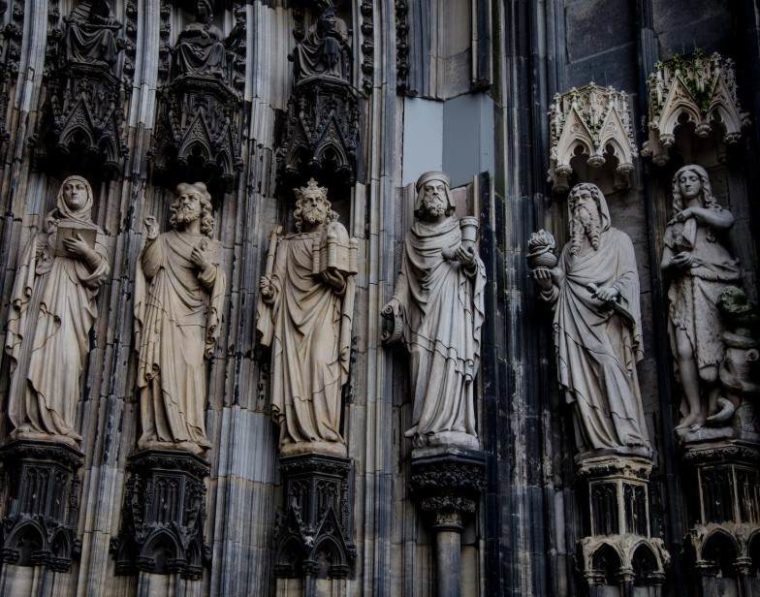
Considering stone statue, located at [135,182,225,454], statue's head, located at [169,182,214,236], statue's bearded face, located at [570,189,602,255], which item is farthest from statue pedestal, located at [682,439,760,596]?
statue's head, located at [169,182,214,236]

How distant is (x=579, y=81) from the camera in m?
10.4

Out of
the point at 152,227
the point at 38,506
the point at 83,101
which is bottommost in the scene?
the point at 38,506

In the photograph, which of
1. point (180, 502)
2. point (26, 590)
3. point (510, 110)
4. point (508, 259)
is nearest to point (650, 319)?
point (508, 259)

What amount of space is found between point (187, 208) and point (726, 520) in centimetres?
491

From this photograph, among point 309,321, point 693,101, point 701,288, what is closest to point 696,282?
point 701,288

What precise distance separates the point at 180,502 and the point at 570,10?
5653mm

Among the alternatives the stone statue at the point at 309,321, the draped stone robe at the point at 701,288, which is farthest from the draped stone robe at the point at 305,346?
the draped stone robe at the point at 701,288

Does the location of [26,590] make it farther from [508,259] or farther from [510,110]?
[510,110]

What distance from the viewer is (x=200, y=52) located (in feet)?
33.4

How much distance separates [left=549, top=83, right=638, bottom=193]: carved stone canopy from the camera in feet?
32.1

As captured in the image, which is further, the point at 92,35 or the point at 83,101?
the point at 92,35

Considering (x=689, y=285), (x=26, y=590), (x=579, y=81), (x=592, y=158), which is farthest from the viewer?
(x=579, y=81)

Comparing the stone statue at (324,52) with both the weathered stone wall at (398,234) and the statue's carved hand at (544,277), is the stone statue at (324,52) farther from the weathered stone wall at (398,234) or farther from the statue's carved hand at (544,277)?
the statue's carved hand at (544,277)

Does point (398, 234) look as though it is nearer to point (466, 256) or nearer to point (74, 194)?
point (466, 256)
